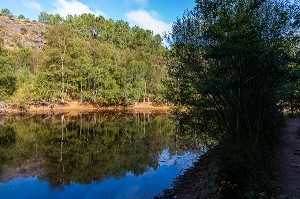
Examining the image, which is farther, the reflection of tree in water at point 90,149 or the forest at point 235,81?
the reflection of tree in water at point 90,149

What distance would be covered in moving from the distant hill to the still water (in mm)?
95290

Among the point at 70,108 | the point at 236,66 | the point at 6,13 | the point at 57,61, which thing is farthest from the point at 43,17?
the point at 236,66

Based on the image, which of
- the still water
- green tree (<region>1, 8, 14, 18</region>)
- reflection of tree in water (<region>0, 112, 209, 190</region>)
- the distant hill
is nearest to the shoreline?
reflection of tree in water (<region>0, 112, 209, 190</region>)

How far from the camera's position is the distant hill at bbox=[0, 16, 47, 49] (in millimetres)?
113500

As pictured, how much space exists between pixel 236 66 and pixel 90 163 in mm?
11173

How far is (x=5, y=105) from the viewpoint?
51.6 meters

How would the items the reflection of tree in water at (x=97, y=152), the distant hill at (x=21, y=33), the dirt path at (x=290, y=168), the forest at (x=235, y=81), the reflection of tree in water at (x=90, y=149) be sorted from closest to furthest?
the dirt path at (x=290, y=168) < the forest at (x=235, y=81) < the reflection of tree in water at (x=97, y=152) < the reflection of tree in water at (x=90, y=149) < the distant hill at (x=21, y=33)

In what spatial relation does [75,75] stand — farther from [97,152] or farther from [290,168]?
[290,168]

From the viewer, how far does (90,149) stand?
2091cm

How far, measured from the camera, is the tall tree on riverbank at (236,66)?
379 inches

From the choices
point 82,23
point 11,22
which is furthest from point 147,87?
point 11,22

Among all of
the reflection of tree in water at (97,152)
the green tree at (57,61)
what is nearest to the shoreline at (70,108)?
the green tree at (57,61)

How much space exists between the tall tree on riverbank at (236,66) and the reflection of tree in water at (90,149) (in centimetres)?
575

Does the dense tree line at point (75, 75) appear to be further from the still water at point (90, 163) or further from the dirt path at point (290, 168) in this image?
the dirt path at point (290, 168)
